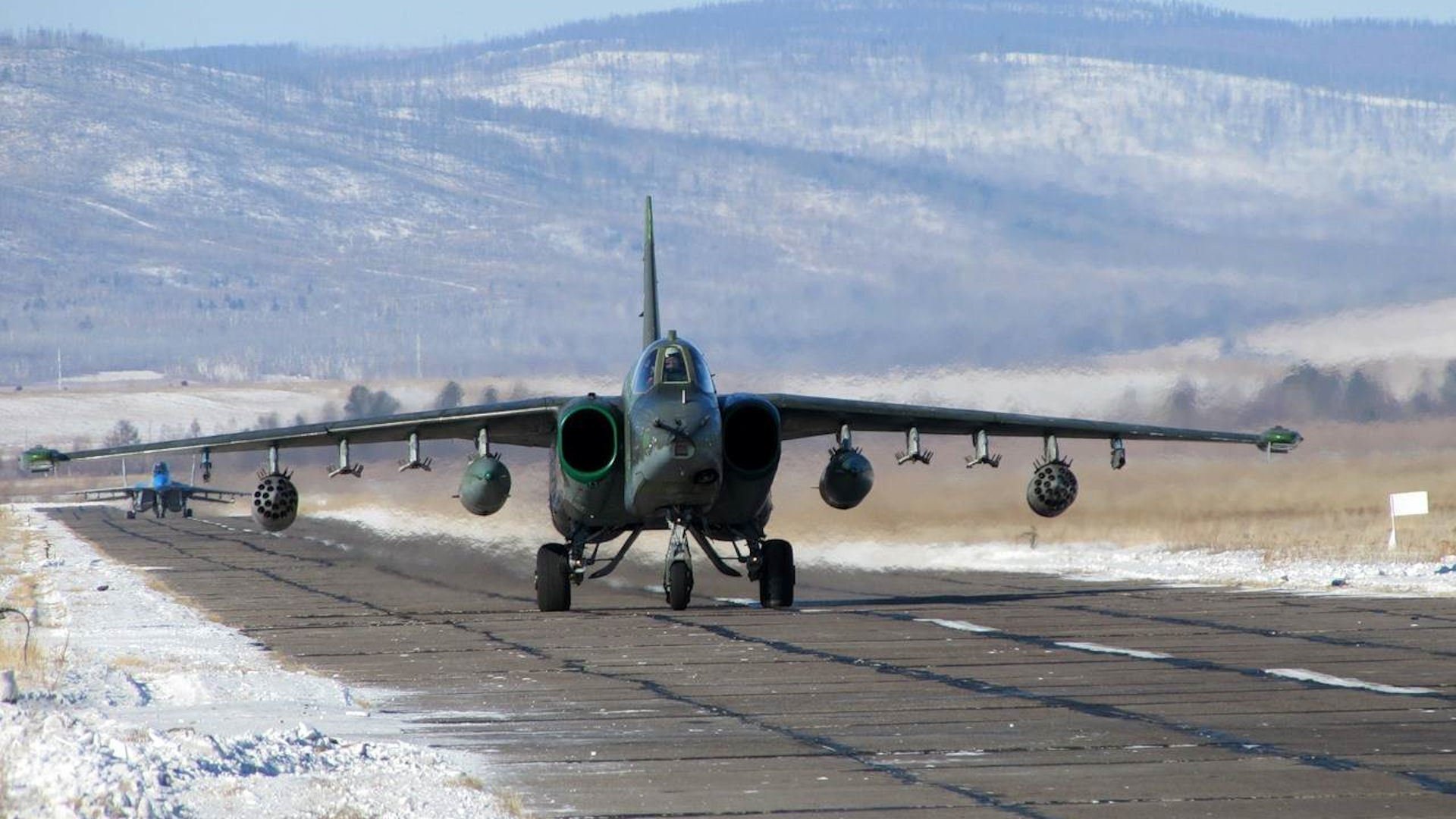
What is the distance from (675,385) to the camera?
25.2 metres

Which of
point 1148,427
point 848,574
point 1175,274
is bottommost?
point 848,574

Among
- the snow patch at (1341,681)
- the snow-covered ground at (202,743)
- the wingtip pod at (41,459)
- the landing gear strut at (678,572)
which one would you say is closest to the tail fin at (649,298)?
the landing gear strut at (678,572)

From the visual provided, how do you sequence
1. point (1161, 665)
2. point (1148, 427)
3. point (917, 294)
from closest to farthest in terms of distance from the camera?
point (1161, 665) < point (1148, 427) < point (917, 294)

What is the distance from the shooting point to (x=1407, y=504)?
1419 inches

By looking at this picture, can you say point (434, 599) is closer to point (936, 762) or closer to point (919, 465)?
point (919, 465)

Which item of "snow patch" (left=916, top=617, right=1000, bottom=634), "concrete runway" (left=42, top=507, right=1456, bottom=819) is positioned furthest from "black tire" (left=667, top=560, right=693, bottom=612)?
"snow patch" (left=916, top=617, right=1000, bottom=634)

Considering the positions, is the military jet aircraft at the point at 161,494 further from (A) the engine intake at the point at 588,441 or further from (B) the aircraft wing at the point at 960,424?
(A) the engine intake at the point at 588,441

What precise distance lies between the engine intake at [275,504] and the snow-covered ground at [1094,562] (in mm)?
11969

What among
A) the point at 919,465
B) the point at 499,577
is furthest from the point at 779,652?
the point at 919,465

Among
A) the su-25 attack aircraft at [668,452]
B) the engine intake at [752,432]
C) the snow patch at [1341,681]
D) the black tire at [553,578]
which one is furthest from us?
the black tire at [553,578]

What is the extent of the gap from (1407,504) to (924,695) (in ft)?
67.0

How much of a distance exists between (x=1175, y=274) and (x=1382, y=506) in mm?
69429

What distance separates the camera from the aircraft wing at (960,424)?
→ 28.5m

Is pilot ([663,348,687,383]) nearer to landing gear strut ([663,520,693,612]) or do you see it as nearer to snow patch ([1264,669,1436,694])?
landing gear strut ([663,520,693,612])
